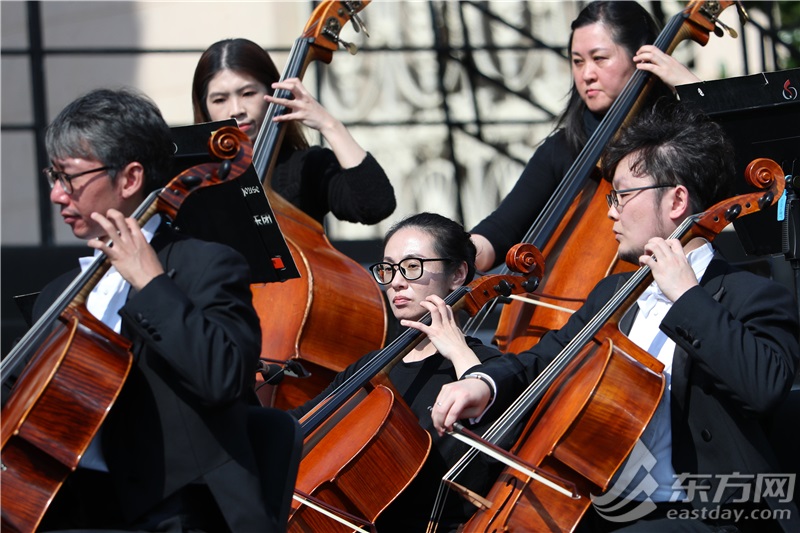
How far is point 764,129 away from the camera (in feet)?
8.48

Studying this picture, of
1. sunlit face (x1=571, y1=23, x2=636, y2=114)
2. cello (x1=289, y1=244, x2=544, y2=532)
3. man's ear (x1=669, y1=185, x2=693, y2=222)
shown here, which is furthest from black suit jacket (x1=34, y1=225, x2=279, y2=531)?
sunlit face (x1=571, y1=23, x2=636, y2=114)

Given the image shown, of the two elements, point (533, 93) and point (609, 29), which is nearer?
point (609, 29)

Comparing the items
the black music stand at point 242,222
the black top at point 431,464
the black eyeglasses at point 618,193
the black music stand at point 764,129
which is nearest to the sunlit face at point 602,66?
the black music stand at point 764,129

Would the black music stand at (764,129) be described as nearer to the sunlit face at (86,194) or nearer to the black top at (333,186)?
the black top at (333,186)

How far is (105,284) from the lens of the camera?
2066 millimetres

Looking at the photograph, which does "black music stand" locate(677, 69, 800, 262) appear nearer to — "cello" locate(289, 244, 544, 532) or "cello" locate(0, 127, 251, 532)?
"cello" locate(289, 244, 544, 532)

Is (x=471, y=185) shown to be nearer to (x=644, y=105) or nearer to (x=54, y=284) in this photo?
(x=644, y=105)

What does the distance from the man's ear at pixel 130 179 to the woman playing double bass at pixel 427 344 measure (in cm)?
71

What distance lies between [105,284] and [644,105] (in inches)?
60.1

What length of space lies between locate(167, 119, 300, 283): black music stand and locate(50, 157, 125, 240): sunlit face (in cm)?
36

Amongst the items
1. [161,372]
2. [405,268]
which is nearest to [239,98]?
[405,268]

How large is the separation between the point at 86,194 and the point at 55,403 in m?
0.39

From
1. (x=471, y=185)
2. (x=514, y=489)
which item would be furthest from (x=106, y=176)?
(x=471, y=185)

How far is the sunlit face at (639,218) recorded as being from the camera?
7.86 feet
